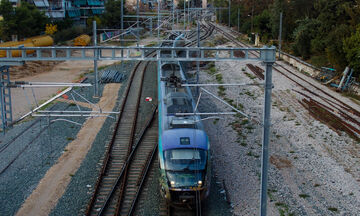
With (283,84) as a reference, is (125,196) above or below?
below

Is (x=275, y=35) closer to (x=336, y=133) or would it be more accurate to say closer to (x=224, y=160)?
(x=336, y=133)

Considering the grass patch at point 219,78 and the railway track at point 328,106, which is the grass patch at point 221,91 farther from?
the railway track at point 328,106

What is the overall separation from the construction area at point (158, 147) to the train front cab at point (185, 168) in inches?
24.2

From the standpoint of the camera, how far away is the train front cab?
471 inches

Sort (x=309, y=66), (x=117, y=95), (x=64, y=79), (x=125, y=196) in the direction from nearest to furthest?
(x=125, y=196), (x=117, y=95), (x=309, y=66), (x=64, y=79)

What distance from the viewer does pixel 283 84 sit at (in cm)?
2898

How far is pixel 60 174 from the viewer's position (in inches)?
604

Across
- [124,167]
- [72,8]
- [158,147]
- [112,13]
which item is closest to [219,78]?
[124,167]

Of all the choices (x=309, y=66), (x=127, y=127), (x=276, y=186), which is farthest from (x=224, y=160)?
(x=309, y=66)

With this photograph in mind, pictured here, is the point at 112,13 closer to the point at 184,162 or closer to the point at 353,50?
the point at 353,50

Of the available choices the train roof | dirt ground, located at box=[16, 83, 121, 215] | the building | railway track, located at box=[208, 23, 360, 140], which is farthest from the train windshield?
the building

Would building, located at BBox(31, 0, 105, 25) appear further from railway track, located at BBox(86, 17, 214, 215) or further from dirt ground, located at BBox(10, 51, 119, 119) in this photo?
railway track, located at BBox(86, 17, 214, 215)

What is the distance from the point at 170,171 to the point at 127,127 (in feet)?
27.2

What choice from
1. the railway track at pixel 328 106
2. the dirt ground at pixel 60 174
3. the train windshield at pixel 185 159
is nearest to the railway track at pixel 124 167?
the dirt ground at pixel 60 174
